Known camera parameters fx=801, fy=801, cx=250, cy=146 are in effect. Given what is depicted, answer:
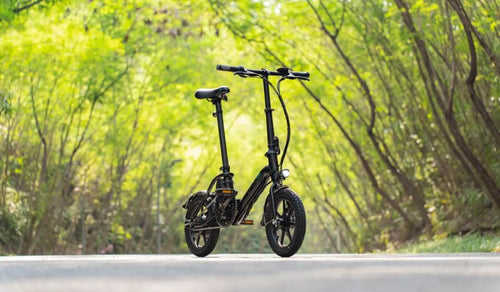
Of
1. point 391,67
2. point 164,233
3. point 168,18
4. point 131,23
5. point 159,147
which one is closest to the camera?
point 391,67

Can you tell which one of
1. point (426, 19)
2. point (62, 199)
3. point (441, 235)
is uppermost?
point (426, 19)

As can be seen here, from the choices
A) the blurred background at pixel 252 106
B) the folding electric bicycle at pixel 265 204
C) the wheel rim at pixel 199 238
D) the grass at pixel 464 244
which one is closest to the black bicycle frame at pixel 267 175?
the folding electric bicycle at pixel 265 204

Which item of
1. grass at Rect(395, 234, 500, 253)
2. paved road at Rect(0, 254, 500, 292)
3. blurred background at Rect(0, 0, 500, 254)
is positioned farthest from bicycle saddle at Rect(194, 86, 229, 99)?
grass at Rect(395, 234, 500, 253)

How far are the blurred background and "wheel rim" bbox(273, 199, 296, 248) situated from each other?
4.55m

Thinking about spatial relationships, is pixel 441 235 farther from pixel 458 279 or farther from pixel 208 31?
pixel 458 279

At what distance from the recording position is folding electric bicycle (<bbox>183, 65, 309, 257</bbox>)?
6336 millimetres

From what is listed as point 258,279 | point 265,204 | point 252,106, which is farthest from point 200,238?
point 252,106

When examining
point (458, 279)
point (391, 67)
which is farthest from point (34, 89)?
point (458, 279)

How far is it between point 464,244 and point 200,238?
5912 mm

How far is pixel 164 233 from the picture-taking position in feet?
111

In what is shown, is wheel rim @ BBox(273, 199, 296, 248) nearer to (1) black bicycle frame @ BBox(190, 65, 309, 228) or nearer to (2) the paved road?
(1) black bicycle frame @ BBox(190, 65, 309, 228)

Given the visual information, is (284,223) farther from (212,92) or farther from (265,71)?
(212,92)

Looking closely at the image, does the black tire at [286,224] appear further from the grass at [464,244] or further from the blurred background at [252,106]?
the grass at [464,244]

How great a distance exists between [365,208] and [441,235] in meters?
9.07
